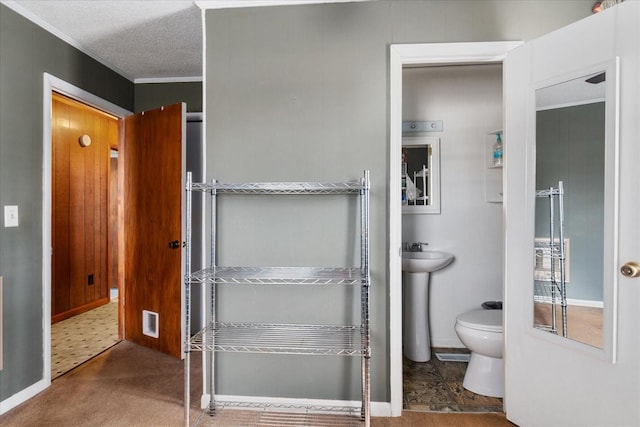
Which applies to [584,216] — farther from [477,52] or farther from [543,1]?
[543,1]

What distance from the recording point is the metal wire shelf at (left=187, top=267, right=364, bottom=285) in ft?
5.96

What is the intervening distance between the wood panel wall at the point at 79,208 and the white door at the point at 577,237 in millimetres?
3851

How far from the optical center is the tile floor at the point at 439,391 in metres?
2.13

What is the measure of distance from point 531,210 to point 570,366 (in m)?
0.73

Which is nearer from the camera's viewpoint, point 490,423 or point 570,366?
point 570,366

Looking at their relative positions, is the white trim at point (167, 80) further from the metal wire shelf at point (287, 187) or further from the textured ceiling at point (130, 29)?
the metal wire shelf at point (287, 187)

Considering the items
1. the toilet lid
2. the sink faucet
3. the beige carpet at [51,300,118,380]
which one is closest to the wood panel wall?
the beige carpet at [51,300,118,380]

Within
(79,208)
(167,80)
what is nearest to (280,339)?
(167,80)

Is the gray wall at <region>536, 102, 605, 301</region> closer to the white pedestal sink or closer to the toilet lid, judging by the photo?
the toilet lid

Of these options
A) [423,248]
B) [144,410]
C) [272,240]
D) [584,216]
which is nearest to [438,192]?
[423,248]

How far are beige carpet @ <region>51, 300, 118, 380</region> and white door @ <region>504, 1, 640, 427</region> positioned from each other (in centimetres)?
296

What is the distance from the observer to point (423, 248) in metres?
3.05

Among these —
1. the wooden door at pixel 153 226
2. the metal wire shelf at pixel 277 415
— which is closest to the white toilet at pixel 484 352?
the metal wire shelf at pixel 277 415

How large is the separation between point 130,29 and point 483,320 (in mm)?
2960
